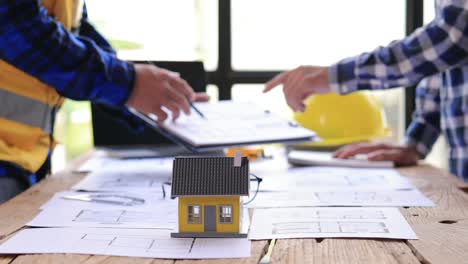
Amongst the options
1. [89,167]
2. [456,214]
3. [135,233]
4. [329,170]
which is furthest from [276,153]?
[135,233]

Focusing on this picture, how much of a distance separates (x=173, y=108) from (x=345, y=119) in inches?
25.9

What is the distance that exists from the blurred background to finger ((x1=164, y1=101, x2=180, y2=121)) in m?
0.95

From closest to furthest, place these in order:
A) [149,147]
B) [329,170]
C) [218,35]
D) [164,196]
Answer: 1. [164,196]
2. [329,170]
3. [149,147]
4. [218,35]

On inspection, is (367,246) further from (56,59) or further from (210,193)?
(56,59)

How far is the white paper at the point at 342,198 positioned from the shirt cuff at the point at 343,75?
36 centimetres

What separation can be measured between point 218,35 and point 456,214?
1.47 m

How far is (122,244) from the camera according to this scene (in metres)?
0.83

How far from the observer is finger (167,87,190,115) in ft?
4.36

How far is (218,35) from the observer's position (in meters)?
2.32

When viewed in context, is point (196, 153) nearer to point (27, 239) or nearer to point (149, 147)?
point (149, 147)

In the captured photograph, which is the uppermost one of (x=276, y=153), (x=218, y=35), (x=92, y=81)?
(x=218, y=35)

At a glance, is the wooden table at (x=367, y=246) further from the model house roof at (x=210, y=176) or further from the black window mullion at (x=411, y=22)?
the black window mullion at (x=411, y=22)

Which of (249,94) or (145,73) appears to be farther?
(249,94)

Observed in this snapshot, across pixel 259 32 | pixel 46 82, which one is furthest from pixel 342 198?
pixel 259 32
